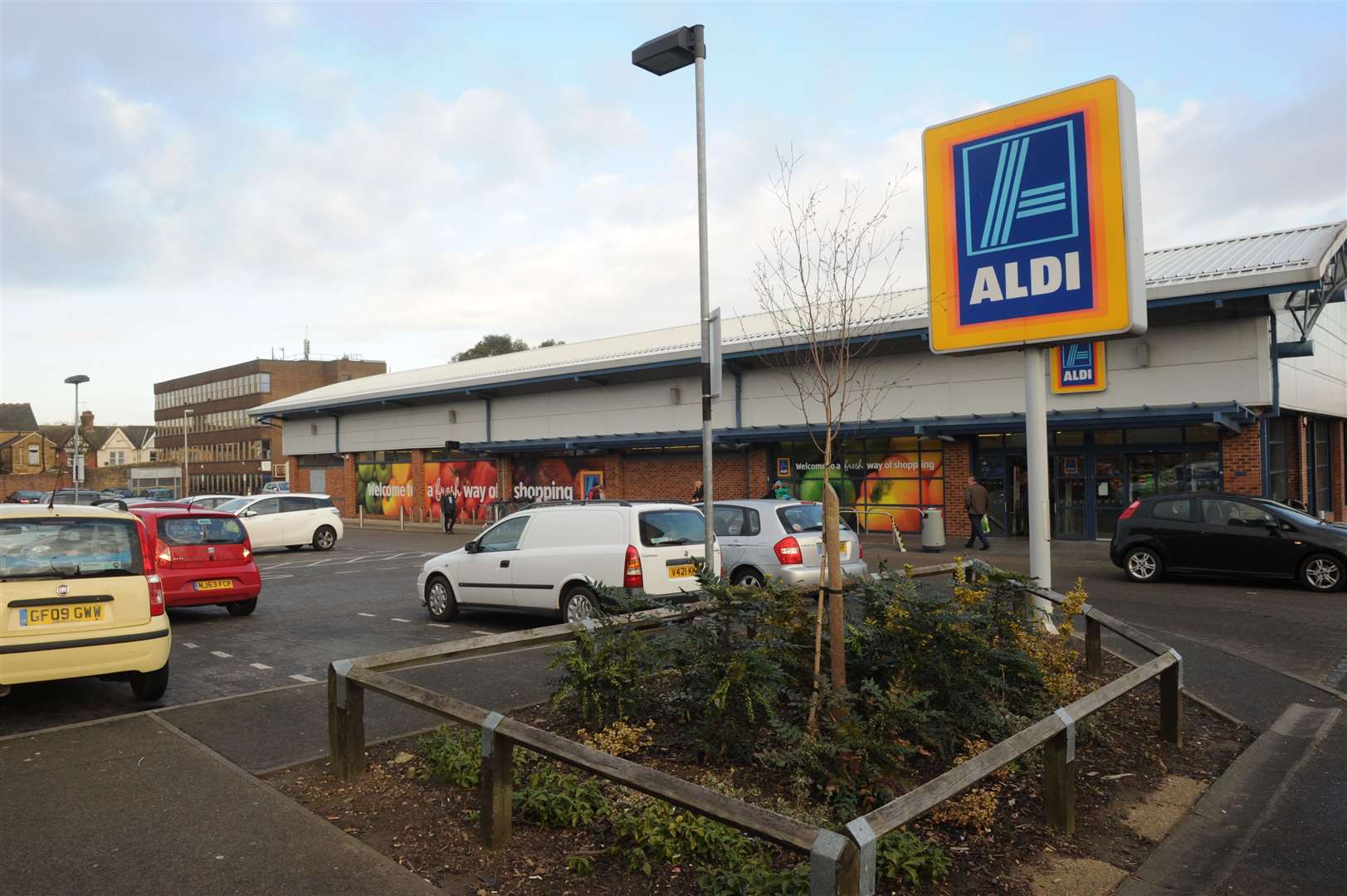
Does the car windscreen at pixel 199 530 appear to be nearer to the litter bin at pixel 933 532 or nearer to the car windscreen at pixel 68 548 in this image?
the car windscreen at pixel 68 548

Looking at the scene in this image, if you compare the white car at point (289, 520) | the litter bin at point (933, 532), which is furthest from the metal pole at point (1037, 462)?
the white car at point (289, 520)

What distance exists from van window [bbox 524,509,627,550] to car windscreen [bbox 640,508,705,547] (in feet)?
0.95

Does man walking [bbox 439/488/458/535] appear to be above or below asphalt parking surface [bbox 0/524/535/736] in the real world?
above

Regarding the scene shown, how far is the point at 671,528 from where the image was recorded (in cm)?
1055

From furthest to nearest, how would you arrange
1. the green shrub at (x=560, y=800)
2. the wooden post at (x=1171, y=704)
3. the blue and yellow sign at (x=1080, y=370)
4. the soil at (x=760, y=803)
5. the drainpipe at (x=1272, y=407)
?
the blue and yellow sign at (x=1080, y=370) < the drainpipe at (x=1272, y=407) < the wooden post at (x=1171, y=704) < the green shrub at (x=560, y=800) < the soil at (x=760, y=803)

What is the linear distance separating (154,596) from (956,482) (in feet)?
64.9

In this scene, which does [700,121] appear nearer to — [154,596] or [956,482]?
[154,596]

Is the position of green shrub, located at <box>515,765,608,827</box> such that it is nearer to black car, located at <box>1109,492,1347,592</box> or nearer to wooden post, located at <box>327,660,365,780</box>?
wooden post, located at <box>327,660,365,780</box>

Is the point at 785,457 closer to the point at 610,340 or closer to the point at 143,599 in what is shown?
the point at 610,340

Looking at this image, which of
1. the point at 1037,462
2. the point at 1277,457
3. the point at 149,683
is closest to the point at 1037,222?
the point at 1037,462

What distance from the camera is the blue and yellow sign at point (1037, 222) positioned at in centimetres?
858

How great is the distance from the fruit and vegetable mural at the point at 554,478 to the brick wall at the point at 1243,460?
18360mm

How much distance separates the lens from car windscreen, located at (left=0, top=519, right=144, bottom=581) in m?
6.76

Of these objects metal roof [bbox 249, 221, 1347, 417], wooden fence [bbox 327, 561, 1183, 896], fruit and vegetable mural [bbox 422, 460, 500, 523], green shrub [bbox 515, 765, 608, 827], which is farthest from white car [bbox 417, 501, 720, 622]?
fruit and vegetable mural [bbox 422, 460, 500, 523]
